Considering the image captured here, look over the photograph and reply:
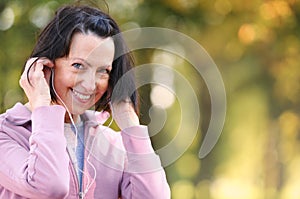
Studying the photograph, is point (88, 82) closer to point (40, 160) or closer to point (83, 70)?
point (83, 70)

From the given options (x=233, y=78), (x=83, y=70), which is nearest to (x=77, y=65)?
(x=83, y=70)

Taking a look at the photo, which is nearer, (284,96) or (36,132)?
(36,132)

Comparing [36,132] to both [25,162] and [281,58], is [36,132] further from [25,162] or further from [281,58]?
[281,58]

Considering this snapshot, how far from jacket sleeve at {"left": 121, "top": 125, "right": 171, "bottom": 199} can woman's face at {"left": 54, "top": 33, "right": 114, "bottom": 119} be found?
0.14 meters

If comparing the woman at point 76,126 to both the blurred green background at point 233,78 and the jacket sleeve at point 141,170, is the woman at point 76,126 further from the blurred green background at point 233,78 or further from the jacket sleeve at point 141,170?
the blurred green background at point 233,78

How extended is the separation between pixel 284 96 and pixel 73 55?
606 centimetres

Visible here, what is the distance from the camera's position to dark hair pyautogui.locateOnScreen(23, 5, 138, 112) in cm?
163

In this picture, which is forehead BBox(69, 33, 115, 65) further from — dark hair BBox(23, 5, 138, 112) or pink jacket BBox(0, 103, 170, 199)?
pink jacket BBox(0, 103, 170, 199)

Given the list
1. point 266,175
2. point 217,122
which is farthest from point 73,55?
point 266,175

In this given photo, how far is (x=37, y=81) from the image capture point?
162cm

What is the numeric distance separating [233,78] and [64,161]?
5.66m

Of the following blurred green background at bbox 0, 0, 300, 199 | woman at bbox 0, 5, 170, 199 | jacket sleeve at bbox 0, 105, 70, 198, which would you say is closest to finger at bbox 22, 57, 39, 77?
woman at bbox 0, 5, 170, 199

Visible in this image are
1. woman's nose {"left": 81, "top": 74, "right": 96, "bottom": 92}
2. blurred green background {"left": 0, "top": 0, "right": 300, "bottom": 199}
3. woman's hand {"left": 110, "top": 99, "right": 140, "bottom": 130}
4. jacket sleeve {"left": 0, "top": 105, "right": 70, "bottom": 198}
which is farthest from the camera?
blurred green background {"left": 0, "top": 0, "right": 300, "bottom": 199}

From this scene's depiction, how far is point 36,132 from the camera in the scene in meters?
1.54
